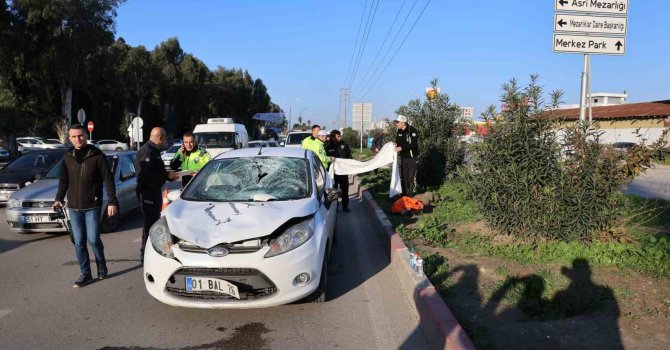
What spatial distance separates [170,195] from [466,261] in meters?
3.56

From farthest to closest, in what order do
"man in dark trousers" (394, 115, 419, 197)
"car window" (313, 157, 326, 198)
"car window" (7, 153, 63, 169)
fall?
"car window" (7, 153, 63, 169), "man in dark trousers" (394, 115, 419, 197), "car window" (313, 157, 326, 198)

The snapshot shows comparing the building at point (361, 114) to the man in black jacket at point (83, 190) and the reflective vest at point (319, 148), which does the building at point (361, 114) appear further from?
the man in black jacket at point (83, 190)

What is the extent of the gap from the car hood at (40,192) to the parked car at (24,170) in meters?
2.00

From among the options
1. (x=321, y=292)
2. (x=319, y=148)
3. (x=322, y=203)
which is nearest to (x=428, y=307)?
(x=321, y=292)

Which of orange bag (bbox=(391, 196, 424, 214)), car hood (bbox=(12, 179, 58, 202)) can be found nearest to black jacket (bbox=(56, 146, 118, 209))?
car hood (bbox=(12, 179, 58, 202))

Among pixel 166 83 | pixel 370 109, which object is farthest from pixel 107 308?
pixel 166 83

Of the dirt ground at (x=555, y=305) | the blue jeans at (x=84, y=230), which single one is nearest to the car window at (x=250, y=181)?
the blue jeans at (x=84, y=230)

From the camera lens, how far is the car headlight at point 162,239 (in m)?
4.49

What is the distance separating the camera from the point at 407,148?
10398 millimetres

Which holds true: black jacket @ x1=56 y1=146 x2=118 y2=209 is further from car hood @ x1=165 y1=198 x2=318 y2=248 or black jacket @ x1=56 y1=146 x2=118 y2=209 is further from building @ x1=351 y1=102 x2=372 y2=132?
building @ x1=351 y1=102 x2=372 y2=132

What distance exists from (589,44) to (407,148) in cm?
428

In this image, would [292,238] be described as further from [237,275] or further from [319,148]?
[319,148]

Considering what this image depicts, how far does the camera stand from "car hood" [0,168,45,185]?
10820 mm

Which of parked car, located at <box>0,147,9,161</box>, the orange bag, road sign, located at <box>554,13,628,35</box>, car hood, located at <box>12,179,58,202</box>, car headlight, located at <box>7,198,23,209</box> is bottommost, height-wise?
parked car, located at <box>0,147,9,161</box>
